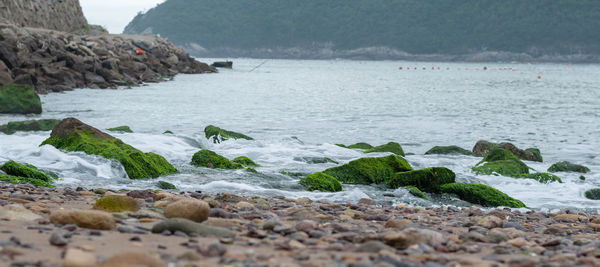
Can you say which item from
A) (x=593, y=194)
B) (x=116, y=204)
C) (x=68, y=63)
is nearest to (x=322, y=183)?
(x=116, y=204)

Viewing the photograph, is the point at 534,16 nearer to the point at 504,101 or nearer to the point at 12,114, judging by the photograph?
the point at 504,101

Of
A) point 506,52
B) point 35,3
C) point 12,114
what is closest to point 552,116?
point 12,114

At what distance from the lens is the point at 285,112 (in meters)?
21.5

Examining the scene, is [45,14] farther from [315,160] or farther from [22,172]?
[22,172]

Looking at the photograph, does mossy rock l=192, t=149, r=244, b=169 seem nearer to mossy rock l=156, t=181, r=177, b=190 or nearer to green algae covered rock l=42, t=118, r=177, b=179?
green algae covered rock l=42, t=118, r=177, b=179

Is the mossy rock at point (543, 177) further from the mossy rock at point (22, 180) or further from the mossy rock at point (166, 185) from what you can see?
the mossy rock at point (22, 180)

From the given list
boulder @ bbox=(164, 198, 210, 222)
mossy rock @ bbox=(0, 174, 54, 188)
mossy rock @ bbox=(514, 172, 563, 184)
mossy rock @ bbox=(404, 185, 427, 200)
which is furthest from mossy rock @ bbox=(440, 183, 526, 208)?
mossy rock @ bbox=(0, 174, 54, 188)

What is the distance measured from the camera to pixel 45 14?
41.5 m

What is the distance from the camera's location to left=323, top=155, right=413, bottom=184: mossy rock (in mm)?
8359

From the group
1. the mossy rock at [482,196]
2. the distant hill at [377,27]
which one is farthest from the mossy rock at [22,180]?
the distant hill at [377,27]

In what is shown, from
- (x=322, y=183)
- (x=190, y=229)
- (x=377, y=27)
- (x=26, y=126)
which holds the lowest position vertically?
(x=322, y=183)

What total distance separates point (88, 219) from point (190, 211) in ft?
2.40

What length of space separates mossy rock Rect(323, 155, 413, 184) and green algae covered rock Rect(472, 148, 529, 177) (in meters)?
1.78

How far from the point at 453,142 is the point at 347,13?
13840 cm
